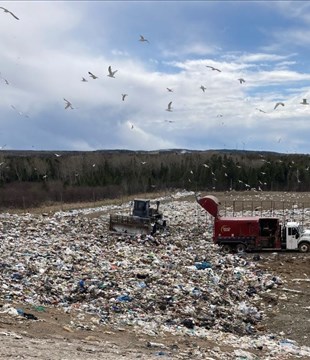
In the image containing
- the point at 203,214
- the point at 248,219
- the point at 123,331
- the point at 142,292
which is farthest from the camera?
the point at 203,214

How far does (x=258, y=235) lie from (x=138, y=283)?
346 inches

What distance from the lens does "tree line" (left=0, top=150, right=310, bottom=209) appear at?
57.9 meters

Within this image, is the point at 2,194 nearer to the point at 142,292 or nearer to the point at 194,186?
the point at 194,186

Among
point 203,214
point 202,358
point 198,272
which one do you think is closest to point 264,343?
point 202,358

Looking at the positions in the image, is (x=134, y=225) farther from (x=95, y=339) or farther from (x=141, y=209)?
(x=95, y=339)

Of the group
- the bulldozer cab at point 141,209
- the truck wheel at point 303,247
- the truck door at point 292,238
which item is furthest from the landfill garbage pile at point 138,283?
the bulldozer cab at point 141,209

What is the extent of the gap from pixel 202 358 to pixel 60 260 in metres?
6.18

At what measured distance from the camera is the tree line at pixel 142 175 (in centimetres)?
5788

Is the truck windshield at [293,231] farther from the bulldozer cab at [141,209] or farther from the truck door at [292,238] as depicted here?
the bulldozer cab at [141,209]

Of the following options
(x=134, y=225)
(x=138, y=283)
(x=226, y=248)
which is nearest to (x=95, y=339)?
(x=138, y=283)

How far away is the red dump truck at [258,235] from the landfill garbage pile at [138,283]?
1.60 m

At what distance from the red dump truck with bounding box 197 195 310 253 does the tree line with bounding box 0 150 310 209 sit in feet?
108

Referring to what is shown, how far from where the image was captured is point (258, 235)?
19.4 meters

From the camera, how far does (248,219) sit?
65.2ft
